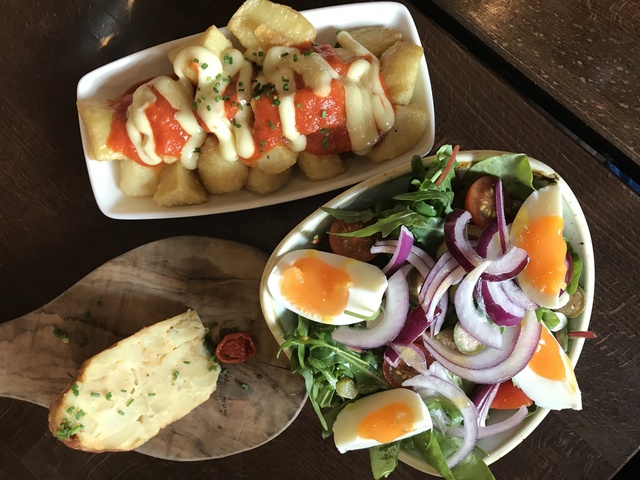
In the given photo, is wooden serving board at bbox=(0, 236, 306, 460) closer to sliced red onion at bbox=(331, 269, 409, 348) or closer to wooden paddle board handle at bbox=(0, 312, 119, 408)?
wooden paddle board handle at bbox=(0, 312, 119, 408)

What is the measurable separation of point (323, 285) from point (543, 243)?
0.57 metres

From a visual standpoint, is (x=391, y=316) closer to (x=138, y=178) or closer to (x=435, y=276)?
(x=435, y=276)

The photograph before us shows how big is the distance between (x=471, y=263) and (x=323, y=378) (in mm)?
536

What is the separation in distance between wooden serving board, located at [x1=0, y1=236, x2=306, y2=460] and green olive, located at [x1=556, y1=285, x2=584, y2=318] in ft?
2.82

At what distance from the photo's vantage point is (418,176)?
143 cm

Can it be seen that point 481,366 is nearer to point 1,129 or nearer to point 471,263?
point 471,263

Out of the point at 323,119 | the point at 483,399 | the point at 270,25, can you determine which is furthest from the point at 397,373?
the point at 270,25

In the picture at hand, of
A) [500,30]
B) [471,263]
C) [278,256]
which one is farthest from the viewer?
[500,30]

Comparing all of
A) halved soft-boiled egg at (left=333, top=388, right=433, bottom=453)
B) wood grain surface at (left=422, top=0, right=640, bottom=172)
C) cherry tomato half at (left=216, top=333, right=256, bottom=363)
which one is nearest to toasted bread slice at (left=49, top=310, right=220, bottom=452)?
cherry tomato half at (left=216, top=333, right=256, bottom=363)

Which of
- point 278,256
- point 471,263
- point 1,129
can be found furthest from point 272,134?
point 1,129

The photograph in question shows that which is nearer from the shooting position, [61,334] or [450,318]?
[450,318]

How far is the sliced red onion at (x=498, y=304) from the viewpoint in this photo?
4.67 ft

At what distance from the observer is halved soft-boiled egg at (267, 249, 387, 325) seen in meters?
1.42

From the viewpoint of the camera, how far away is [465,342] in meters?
1.49
